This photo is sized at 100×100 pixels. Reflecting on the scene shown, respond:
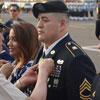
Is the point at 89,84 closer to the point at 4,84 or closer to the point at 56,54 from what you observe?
the point at 56,54

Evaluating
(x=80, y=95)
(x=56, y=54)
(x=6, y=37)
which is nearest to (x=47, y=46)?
(x=56, y=54)

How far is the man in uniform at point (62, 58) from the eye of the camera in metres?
2.97

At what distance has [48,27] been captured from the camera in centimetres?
321

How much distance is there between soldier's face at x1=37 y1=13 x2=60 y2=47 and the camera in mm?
3219

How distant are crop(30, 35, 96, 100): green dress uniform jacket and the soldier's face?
23 centimetres

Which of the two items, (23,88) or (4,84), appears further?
(23,88)

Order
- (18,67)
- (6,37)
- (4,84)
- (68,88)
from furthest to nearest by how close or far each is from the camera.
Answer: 1. (6,37)
2. (18,67)
3. (68,88)
4. (4,84)

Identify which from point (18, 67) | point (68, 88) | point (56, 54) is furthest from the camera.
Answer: point (18, 67)

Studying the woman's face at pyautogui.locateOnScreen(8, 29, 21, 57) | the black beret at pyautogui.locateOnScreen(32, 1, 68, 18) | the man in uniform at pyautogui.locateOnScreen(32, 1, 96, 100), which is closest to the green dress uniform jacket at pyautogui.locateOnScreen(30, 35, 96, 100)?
the man in uniform at pyautogui.locateOnScreen(32, 1, 96, 100)

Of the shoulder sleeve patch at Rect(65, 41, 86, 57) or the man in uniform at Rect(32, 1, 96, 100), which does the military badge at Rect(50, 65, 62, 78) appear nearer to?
the man in uniform at Rect(32, 1, 96, 100)

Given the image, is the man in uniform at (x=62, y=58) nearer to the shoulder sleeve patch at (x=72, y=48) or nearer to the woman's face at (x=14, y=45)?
the shoulder sleeve patch at (x=72, y=48)

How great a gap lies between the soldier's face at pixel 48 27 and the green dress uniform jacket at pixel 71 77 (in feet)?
0.76

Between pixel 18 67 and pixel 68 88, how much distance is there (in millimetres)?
990

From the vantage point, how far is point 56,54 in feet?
10.4
